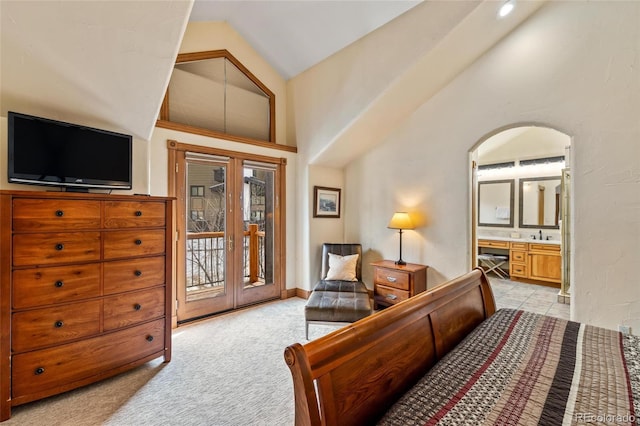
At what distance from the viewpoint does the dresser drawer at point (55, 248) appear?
183 centimetres

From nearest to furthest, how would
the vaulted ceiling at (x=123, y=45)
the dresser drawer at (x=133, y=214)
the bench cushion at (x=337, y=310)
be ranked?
the vaulted ceiling at (x=123, y=45)
the dresser drawer at (x=133, y=214)
the bench cushion at (x=337, y=310)

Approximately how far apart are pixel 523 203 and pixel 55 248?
6.95 metres

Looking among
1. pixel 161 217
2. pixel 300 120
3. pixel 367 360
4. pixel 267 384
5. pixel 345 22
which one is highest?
pixel 345 22

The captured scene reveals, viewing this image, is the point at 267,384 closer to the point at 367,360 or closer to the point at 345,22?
the point at 367,360

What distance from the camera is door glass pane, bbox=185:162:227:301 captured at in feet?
11.1

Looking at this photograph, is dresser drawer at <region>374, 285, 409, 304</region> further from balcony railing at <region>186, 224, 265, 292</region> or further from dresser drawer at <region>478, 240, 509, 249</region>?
dresser drawer at <region>478, 240, 509, 249</region>

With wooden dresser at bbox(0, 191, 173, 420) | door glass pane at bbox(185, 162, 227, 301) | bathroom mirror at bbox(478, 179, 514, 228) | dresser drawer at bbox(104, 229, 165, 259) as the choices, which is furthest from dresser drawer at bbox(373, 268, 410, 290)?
bathroom mirror at bbox(478, 179, 514, 228)

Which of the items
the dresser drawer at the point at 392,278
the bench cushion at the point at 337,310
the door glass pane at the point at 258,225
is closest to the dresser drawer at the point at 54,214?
the door glass pane at the point at 258,225

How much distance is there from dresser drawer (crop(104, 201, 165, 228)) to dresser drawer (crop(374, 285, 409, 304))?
2768 millimetres

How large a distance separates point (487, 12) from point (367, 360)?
3231 millimetres

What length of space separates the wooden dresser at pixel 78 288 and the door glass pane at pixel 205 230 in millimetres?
956

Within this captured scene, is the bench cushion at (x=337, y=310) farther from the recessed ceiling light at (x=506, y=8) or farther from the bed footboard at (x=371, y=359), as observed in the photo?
the recessed ceiling light at (x=506, y=8)

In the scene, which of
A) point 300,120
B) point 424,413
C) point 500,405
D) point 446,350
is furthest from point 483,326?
point 300,120

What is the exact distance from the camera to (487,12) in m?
2.60
